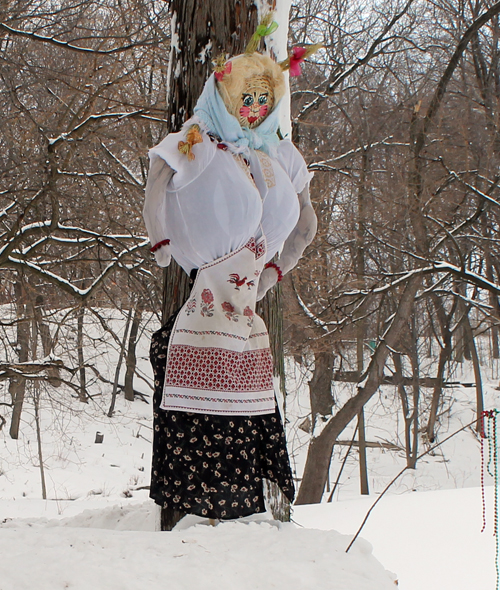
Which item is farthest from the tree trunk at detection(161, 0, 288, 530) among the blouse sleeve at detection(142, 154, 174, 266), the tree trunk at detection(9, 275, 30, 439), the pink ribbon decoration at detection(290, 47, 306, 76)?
the tree trunk at detection(9, 275, 30, 439)

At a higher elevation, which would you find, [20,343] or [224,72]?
[224,72]

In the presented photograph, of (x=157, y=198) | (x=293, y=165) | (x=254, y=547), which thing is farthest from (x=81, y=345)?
(x=254, y=547)

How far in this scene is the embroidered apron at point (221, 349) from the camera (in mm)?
2201

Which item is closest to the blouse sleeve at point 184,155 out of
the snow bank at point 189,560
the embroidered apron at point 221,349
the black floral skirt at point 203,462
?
the embroidered apron at point 221,349

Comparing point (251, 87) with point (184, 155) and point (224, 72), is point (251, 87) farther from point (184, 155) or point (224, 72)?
point (184, 155)

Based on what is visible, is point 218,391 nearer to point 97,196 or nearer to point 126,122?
point 97,196

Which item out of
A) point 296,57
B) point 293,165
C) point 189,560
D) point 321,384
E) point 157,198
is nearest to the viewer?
point 189,560

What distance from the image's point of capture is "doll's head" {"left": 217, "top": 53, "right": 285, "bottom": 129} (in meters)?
2.27

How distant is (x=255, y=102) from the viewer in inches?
91.3

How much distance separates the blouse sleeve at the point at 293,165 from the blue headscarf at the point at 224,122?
0.16m

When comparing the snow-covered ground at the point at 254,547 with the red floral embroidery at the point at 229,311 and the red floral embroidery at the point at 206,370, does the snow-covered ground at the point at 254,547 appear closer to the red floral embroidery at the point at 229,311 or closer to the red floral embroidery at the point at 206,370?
the red floral embroidery at the point at 206,370

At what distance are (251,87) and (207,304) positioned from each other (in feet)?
2.76

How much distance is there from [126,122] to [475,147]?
15.4ft

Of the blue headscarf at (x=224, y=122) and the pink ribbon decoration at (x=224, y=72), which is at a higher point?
the pink ribbon decoration at (x=224, y=72)
